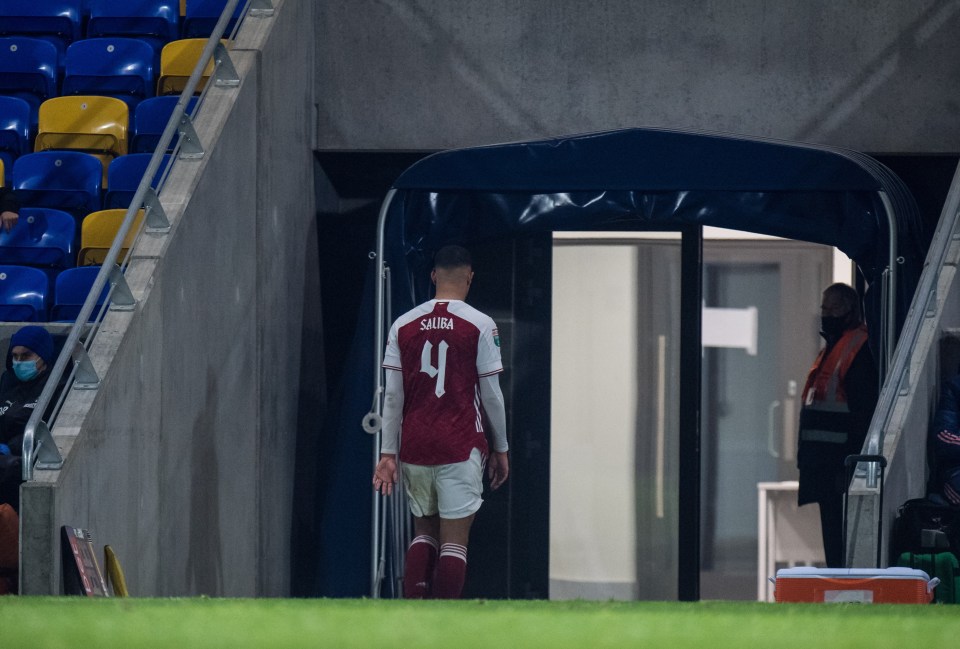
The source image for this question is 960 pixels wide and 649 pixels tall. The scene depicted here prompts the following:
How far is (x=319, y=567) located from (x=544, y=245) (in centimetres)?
255

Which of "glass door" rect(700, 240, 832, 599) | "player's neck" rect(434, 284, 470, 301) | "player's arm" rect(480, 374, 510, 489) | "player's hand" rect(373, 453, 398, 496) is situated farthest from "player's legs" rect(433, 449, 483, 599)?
"glass door" rect(700, 240, 832, 599)

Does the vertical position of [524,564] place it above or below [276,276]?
below

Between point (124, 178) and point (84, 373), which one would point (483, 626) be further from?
point (124, 178)

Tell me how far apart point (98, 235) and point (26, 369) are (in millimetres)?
1596

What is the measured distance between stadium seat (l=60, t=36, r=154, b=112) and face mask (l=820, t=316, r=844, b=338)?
14.5ft

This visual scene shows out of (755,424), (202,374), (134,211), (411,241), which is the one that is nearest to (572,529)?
(755,424)

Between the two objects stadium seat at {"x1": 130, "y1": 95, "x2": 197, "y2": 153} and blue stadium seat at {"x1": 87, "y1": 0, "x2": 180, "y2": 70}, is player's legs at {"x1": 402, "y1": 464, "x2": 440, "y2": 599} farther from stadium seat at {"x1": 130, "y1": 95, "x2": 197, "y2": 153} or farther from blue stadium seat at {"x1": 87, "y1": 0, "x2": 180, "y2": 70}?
blue stadium seat at {"x1": 87, "y1": 0, "x2": 180, "y2": 70}

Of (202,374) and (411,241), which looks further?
(411,241)

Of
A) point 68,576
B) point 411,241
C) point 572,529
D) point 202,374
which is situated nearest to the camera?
point 68,576

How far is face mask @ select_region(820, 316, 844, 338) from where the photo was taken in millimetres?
9070

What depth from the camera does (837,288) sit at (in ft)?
29.6

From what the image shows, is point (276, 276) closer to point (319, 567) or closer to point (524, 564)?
point (319, 567)

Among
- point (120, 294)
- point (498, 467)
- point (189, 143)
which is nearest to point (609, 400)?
point (498, 467)

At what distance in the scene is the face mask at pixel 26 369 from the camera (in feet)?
24.0
